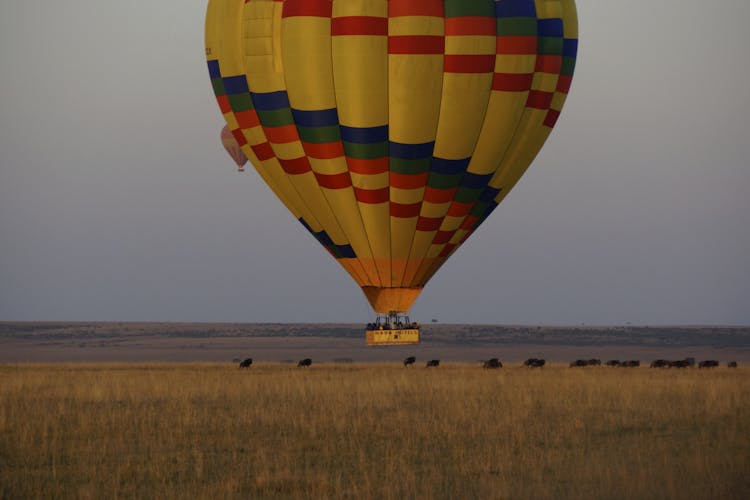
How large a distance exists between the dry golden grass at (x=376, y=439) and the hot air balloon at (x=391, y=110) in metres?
4.43

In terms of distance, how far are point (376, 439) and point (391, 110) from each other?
33.0 feet

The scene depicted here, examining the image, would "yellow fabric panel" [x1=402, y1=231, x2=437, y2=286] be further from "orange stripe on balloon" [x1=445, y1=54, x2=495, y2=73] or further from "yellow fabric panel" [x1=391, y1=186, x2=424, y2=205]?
"orange stripe on balloon" [x1=445, y1=54, x2=495, y2=73]

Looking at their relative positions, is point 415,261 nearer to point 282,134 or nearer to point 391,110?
point 391,110

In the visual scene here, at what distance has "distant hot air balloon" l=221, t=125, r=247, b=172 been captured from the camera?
49.3 m

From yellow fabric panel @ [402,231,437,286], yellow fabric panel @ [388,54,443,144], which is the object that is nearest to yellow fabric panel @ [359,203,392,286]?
yellow fabric panel @ [402,231,437,286]

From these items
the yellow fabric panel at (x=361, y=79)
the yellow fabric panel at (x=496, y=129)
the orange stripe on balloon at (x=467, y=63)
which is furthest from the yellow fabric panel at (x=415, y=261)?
the orange stripe on balloon at (x=467, y=63)

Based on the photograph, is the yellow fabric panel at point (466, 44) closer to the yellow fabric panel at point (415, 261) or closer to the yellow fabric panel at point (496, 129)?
the yellow fabric panel at point (496, 129)

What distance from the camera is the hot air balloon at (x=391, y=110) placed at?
31.5 m

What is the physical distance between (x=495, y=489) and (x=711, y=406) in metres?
13.8

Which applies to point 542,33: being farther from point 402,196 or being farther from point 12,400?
point 12,400

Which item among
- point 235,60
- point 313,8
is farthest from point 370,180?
point 235,60

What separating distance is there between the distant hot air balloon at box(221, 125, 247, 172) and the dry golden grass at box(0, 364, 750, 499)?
11.6m

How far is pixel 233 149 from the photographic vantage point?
165 ft

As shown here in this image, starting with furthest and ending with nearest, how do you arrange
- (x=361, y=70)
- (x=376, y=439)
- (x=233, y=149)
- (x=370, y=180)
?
(x=233, y=149)
(x=370, y=180)
(x=361, y=70)
(x=376, y=439)
